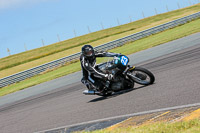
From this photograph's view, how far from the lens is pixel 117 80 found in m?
9.66

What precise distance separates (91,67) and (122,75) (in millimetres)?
900

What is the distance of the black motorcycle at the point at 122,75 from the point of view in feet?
30.3

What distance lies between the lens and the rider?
9.69 meters

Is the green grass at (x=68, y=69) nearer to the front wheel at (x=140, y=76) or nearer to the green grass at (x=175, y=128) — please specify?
the front wheel at (x=140, y=76)

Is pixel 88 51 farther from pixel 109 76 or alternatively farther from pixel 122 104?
pixel 122 104

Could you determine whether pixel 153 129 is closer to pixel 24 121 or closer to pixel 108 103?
pixel 108 103

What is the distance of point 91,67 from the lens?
386 inches

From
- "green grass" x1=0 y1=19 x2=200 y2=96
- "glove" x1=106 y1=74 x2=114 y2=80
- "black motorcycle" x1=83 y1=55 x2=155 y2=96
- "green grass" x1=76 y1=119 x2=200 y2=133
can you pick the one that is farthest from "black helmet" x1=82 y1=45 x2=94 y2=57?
"green grass" x1=0 y1=19 x2=200 y2=96

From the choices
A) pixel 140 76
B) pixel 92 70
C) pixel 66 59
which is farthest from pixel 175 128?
pixel 66 59

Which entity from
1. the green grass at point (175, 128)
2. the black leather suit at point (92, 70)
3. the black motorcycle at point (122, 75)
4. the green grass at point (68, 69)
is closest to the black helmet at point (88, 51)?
the black leather suit at point (92, 70)

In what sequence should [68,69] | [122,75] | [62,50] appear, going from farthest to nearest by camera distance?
[62,50], [68,69], [122,75]

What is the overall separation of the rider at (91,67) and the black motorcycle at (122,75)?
0.13 m

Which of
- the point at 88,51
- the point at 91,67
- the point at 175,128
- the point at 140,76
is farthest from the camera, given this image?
the point at 91,67

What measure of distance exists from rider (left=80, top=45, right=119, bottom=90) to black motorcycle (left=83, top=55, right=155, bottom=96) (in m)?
0.13
